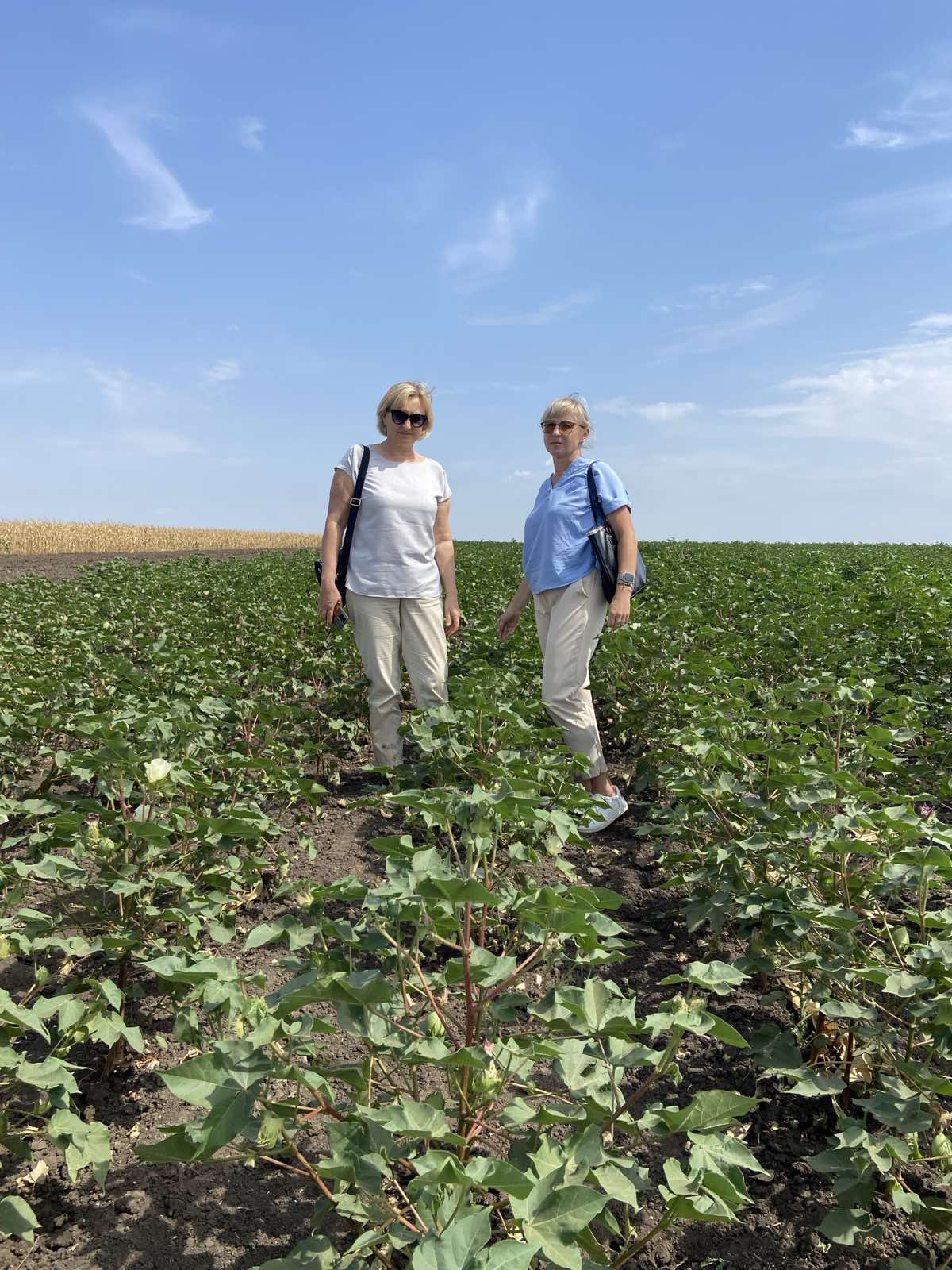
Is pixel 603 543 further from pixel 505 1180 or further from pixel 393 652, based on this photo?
pixel 505 1180

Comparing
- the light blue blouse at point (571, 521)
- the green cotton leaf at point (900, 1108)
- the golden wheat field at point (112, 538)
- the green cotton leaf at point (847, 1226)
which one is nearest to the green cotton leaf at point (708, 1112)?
the green cotton leaf at point (900, 1108)

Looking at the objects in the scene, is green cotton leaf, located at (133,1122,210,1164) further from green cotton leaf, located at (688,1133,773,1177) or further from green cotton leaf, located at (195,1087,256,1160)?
green cotton leaf, located at (688,1133,773,1177)

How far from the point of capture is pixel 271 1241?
1902mm

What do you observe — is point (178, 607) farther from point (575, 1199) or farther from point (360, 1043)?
point (575, 1199)

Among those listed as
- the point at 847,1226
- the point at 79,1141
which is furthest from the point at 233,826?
the point at 847,1226

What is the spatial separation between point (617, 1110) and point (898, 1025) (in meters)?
1.32

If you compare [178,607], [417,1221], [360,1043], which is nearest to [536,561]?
[360,1043]

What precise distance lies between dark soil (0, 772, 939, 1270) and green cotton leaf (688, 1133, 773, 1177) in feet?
2.36

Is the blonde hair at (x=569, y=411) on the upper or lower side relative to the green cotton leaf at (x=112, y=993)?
upper

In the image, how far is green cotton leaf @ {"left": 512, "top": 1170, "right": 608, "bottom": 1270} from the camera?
1180mm

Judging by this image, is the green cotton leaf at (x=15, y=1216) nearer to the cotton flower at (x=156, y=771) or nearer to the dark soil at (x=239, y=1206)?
the dark soil at (x=239, y=1206)

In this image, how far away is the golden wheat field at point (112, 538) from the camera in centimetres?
3500

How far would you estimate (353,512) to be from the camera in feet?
13.7

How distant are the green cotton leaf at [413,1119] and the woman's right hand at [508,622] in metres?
3.55
